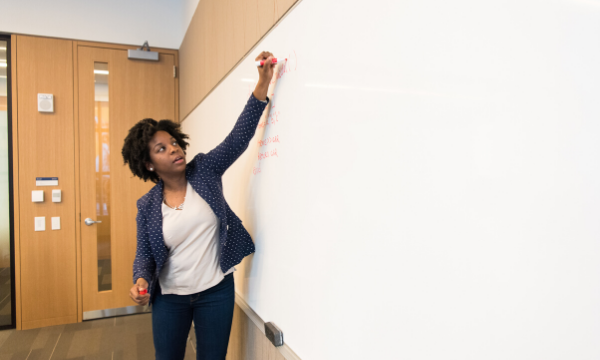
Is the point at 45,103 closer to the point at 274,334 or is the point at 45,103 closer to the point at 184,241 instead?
the point at 184,241

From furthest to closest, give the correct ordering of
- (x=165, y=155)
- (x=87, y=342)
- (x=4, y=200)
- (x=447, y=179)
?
(x=4, y=200) → (x=87, y=342) → (x=165, y=155) → (x=447, y=179)

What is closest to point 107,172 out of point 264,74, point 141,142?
point 141,142

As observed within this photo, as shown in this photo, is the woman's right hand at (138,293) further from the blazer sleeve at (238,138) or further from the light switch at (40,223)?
the light switch at (40,223)

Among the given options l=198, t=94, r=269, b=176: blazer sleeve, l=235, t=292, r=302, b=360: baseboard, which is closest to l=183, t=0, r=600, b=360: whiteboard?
l=235, t=292, r=302, b=360: baseboard

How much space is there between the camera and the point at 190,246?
4.51ft

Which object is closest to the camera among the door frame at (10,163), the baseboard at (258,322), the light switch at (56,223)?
the baseboard at (258,322)

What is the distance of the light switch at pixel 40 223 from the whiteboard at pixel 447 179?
292 centimetres

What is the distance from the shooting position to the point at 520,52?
1.51 ft

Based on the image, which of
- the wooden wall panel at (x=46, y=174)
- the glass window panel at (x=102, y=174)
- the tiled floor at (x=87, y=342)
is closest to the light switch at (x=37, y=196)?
the wooden wall panel at (x=46, y=174)

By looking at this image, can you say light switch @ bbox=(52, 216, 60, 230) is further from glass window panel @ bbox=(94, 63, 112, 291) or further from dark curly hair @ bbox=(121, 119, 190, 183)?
dark curly hair @ bbox=(121, 119, 190, 183)

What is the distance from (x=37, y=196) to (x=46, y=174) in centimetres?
20

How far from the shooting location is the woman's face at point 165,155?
1.36 meters

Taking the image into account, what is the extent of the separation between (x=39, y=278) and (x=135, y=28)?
7.78 ft

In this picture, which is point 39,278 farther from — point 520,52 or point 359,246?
point 520,52
